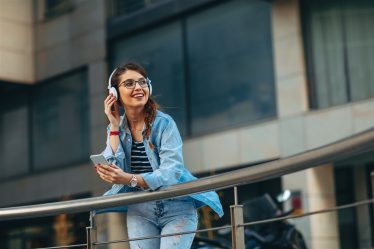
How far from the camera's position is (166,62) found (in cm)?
1758

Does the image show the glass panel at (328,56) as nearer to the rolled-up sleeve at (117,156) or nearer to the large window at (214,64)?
the large window at (214,64)

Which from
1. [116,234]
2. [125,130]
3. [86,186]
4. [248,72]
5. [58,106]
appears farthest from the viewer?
[58,106]

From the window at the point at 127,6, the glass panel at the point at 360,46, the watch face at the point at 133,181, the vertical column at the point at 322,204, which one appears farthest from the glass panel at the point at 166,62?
the watch face at the point at 133,181

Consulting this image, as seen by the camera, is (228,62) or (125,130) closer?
(125,130)

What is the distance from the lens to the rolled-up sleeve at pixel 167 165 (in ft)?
14.9

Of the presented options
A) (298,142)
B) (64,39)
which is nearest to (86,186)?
(64,39)

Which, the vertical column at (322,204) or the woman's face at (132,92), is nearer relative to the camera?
the woman's face at (132,92)

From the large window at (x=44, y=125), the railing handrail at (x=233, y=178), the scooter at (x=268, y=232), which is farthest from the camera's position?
the large window at (x=44, y=125)

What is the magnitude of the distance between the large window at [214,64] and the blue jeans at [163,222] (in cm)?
1019

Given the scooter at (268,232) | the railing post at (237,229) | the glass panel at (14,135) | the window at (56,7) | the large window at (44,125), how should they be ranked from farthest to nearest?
1. the glass panel at (14,135)
2. the window at (56,7)
3. the large window at (44,125)
4. the scooter at (268,232)
5. the railing post at (237,229)

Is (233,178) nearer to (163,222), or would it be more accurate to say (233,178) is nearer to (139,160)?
(163,222)

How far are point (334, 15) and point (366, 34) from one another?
0.77 m

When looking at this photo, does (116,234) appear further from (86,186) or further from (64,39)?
(64,39)

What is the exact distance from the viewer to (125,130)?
4.78 meters
